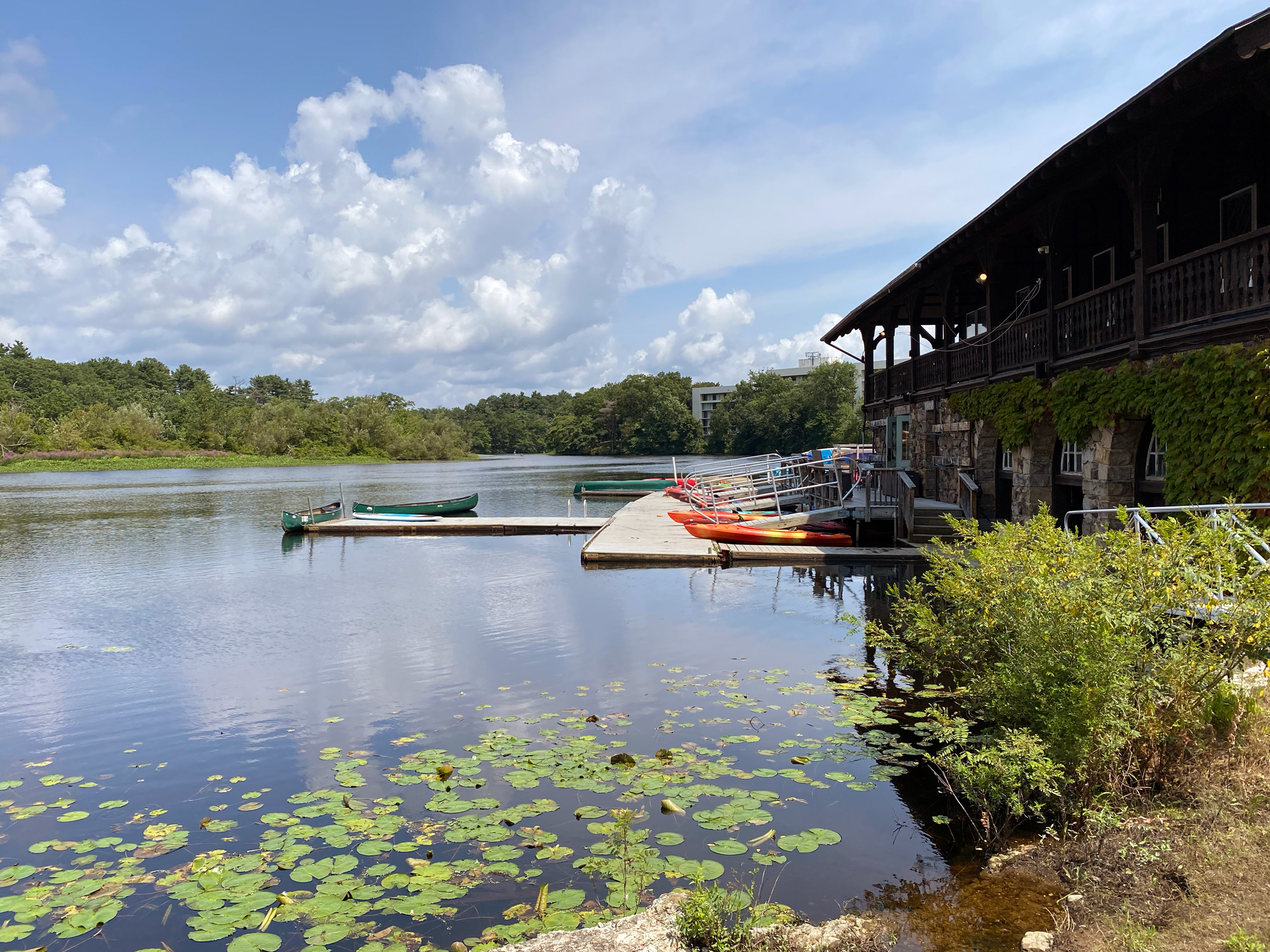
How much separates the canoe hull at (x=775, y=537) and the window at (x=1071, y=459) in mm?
4962

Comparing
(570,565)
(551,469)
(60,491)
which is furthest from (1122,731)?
(551,469)

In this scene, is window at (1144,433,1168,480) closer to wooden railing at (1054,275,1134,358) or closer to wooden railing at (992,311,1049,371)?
wooden railing at (1054,275,1134,358)

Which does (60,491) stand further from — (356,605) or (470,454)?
(470,454)

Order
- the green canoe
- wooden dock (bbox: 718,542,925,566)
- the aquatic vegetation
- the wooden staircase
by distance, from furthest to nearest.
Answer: the green canoe
the wooden staircase
wooden dock (bbox: 718,542,925,566)
the aquatic vegetation

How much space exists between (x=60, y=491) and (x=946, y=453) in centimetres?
5208

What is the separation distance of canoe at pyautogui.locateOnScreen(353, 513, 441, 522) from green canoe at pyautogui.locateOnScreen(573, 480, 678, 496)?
15.9 m

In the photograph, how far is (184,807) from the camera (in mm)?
6352

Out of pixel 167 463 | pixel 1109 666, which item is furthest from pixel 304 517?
pixel 167 463

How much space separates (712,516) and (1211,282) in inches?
561

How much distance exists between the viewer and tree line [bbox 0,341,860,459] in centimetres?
9419

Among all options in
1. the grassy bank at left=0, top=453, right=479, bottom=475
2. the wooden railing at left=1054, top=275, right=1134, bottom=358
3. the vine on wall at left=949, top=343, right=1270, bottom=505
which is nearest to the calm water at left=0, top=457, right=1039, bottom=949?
the vine on wall at left=949, top=343, right=1270, bottom=505

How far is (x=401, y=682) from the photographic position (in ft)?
31.9

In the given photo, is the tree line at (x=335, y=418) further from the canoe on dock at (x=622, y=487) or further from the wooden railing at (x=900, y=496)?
the wooden railing at (x=900, y=496)

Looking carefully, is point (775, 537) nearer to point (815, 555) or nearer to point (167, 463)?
point (815, 555)
